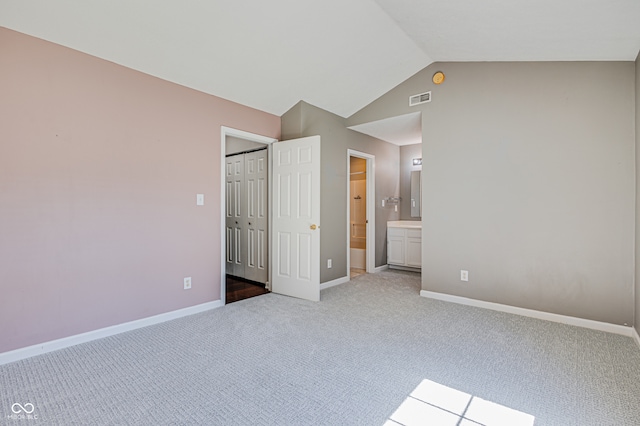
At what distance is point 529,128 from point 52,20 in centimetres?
442

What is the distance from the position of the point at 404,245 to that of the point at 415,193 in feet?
3.59

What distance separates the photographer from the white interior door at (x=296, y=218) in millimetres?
3865

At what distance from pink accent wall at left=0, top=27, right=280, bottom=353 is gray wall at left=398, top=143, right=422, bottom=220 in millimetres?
3899

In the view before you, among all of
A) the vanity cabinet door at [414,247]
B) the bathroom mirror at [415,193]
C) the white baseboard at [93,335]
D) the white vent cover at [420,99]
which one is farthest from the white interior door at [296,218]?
the bathroom mirror at [415,193]

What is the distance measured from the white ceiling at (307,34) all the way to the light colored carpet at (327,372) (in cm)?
252

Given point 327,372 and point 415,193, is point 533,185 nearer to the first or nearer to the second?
point 415,193

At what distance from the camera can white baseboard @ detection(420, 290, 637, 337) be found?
2895mm

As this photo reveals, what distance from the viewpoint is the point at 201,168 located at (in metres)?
3.51

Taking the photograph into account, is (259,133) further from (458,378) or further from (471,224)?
(458,378)

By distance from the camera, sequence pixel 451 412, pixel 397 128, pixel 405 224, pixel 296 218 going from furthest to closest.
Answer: pixel 405 224 → pixel 397 128 → pixel 296 218 → pixel 451 412

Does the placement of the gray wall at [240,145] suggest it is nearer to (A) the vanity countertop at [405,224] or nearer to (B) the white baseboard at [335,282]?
(B) the white baseboard at [335,282]

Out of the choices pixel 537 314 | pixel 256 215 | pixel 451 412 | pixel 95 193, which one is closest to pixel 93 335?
pixel 95 193

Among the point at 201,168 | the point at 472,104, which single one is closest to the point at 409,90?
the point at 472,104

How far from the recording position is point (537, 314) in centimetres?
328
